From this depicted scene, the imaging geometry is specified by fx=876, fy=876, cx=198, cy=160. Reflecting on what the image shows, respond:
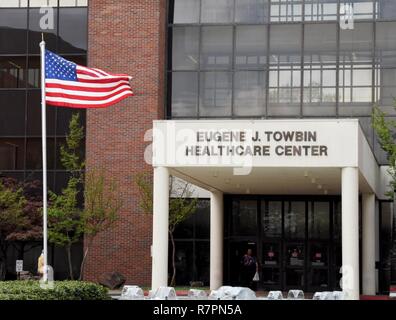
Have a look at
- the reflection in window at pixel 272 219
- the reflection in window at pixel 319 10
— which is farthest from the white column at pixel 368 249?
the reflection in window at pixel 319 10

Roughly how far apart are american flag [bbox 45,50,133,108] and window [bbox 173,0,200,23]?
1390 cm

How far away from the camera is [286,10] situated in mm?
36000

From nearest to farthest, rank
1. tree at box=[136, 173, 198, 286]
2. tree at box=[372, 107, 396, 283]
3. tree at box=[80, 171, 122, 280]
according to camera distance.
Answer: tree at box=[372, 107, 396, 283]
tree at box=[80, 171, 122, 280]
tree at box=[136, 173, 198, 286]

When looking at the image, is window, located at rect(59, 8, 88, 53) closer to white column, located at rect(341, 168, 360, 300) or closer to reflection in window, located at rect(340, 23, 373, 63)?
reflection in window, located at rect(340, 23, 373, 63)

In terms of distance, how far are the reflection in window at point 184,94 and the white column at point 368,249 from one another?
8008 millimetres

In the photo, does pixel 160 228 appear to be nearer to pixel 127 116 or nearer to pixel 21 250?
pixel 127 116

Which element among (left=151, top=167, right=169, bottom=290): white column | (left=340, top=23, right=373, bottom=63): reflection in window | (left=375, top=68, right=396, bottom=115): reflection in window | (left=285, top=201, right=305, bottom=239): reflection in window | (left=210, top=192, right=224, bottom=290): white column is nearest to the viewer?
(left=151, top=167, right=169, bottom=290): white column

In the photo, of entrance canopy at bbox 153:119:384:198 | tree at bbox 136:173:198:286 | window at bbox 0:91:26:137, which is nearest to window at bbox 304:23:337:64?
tree at bbox 136:173:198:286

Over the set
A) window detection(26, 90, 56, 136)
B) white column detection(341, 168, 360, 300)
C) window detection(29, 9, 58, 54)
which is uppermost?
window detection(29, 9, 58, 54)

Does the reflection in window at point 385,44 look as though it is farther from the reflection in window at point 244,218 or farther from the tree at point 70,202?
the tree at point 70,202

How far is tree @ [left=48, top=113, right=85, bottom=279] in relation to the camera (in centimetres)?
3391

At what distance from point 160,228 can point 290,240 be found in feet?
40.2

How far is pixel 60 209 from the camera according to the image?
3412cm
